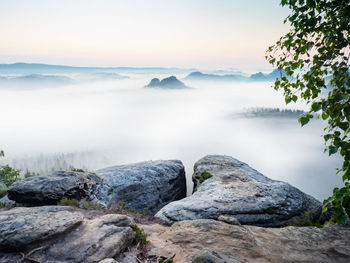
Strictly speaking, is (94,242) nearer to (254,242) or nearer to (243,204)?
(254,242)

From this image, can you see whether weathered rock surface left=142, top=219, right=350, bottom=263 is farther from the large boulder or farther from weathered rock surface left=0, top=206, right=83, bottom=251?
the large boulder

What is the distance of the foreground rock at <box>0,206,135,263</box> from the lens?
820 centimetres

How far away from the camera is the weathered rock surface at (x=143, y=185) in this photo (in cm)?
2176

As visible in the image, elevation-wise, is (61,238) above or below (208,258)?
below

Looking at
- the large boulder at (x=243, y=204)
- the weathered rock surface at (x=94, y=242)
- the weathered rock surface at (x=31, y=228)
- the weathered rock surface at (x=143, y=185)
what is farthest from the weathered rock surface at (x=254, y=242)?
the weathered rock surface at (x=143, y=185)

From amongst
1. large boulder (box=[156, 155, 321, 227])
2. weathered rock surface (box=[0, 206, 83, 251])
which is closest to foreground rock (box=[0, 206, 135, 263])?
weathered rock surface (box=[0, 206, 83, 251])

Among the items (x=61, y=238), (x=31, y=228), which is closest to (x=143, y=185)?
(x=61, y=238)

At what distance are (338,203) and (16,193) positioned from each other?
62.2ft

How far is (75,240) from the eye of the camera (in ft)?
28.9

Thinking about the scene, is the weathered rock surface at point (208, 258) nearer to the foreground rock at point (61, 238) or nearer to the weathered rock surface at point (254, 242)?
the weathered rock surface at point (254, 242)

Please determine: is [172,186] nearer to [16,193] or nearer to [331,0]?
[16,193]

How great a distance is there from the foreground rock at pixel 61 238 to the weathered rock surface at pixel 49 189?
652cm

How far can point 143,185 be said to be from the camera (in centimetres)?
2366

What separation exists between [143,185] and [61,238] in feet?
48.9
